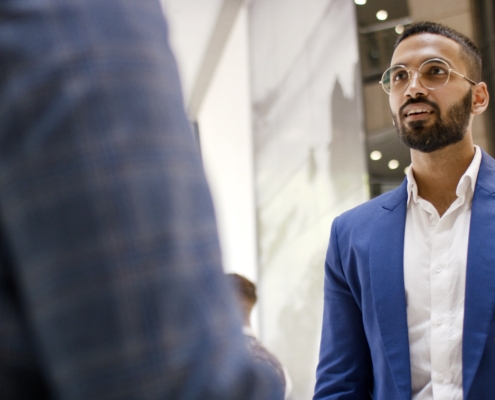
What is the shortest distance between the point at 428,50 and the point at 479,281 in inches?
25.8

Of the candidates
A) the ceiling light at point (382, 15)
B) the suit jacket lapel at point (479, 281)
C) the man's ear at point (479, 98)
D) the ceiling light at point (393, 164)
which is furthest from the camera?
the ceiling light at point (382, 15)

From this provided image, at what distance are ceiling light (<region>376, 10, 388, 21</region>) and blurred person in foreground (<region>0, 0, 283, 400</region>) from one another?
5241 millimetres

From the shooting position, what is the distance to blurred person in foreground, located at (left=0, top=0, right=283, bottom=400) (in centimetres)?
32

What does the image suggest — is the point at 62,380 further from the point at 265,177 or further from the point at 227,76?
the point at 227,76

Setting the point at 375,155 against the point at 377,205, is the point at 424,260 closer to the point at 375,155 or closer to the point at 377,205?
the point at 377,205

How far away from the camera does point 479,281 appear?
1399 mm

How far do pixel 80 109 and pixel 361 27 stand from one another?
18.6 feet

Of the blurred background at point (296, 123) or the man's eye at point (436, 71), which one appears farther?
the blurred background at point (296, 123)

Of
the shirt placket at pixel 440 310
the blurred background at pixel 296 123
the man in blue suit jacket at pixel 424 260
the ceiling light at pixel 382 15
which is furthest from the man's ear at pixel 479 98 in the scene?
the ceiling light at pixel 382 15

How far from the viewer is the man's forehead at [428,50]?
5.45 ft

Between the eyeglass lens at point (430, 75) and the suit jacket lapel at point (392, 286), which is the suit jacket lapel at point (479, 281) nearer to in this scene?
the suit jacket lapel at point (392, 286)

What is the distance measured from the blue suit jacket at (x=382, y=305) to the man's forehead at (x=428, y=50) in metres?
0.30

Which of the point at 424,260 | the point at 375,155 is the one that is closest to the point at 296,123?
the point at 375,155

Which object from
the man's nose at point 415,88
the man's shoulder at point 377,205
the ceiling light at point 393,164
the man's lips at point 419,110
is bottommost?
the ceiling light at point 393,164
